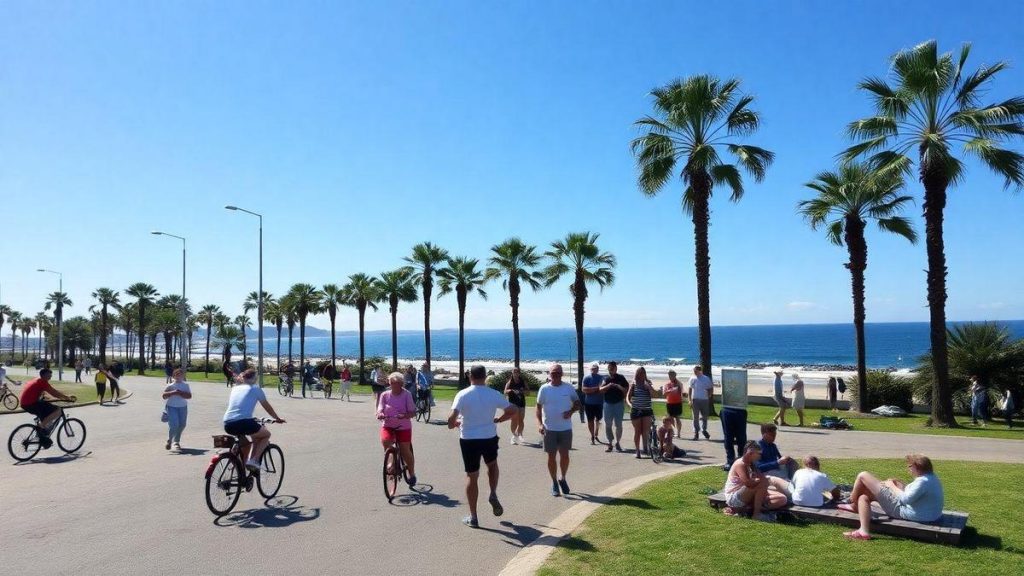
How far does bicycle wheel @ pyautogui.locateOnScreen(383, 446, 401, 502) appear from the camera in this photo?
8740 mm

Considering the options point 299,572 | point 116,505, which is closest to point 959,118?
point 299,572

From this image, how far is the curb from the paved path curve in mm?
141

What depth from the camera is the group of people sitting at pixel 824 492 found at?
6668mm

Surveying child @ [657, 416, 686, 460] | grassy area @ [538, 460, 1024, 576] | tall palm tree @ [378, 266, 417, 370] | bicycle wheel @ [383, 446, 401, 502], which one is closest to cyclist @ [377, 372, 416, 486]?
bicycle wheel @ [383, 446, 401, 502]

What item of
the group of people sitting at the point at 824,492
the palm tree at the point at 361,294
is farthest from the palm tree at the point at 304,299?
the group of people sitting at the point at 824,492

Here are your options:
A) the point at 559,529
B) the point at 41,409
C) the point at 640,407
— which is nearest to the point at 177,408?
the point at 41,409

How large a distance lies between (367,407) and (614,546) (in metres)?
19.9

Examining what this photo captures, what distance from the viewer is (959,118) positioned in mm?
18672

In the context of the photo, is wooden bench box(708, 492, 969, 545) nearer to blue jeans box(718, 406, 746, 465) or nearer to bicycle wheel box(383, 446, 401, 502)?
blue jeans box(718, 406, 746, 465)

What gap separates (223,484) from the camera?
7.96 m

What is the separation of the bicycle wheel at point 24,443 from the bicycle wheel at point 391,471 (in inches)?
303

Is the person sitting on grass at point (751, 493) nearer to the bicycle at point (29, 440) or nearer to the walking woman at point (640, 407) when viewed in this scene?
the walking woman at point (640, 407)

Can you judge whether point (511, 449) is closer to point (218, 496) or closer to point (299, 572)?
point (218, 496)

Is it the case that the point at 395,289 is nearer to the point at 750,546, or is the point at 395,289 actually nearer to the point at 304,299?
the point at 304,299
